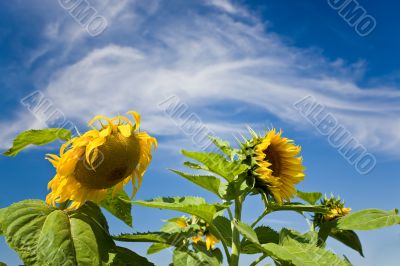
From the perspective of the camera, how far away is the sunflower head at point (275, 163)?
11.5ft

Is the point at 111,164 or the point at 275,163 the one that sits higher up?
the point at 275,163

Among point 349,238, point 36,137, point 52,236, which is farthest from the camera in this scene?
point 349,238

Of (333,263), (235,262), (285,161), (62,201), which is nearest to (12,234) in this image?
(62,201)

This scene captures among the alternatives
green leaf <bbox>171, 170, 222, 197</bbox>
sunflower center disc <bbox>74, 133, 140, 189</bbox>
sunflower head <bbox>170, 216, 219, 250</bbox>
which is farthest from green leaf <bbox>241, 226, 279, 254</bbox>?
sunflower center disc <bbox>74, 133, 140, 189</bbox>

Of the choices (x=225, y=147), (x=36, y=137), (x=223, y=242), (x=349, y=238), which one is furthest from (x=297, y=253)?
(x=36, y=137)

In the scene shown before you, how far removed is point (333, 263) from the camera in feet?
9.46

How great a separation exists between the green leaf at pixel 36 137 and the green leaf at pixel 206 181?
2.46 feet

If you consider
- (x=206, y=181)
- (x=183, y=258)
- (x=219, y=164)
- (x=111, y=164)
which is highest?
(x=219, y=164)

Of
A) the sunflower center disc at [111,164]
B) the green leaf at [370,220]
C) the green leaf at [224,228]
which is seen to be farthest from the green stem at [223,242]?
the green leaf at [370,220]

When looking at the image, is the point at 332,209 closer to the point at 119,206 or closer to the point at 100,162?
the point at 119,206

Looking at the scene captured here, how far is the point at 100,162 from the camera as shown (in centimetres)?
273

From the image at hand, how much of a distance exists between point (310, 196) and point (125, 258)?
1797mm

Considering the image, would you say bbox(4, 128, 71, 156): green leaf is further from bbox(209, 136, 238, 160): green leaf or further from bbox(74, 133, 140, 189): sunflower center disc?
bbox(209, 136, 238, 160): green leaf

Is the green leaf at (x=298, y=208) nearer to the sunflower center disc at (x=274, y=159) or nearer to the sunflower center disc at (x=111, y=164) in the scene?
the sunflower center disc at (x=274, y=159)
